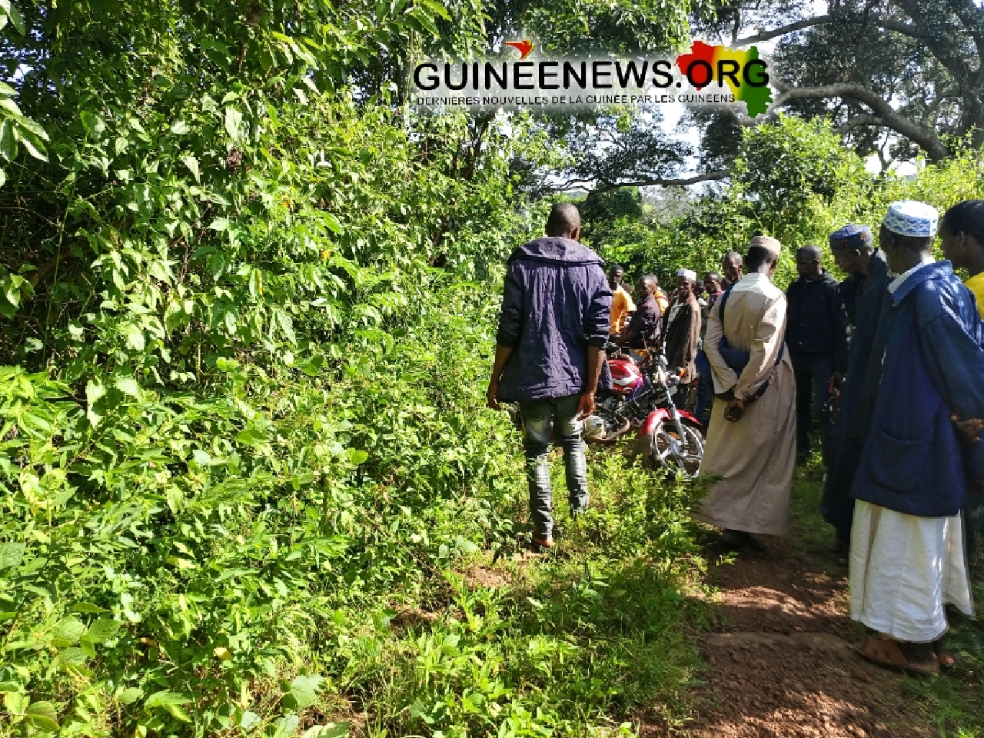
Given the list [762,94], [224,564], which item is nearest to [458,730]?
[224,564]

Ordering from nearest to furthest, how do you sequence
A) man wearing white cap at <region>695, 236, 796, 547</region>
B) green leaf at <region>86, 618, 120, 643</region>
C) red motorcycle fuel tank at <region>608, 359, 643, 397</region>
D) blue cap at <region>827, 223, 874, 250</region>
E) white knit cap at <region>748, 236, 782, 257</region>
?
green leaf at <region>86, 618, 120, 643</region> < man wearing white cap at <region>695, 236, 796, 547</region> < white knit cap at <region>748, 236, 782, 257</region> < blue cap at <region>827, 223, 874, 250</region> < red motorcycle fuel tank at <region>608, 359, 643, 397</region>

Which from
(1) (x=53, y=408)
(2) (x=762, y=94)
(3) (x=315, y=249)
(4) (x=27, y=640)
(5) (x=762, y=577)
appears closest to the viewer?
(4) (x=27, y=640)

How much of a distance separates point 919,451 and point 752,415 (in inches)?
49.0

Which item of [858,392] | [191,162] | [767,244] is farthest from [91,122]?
[767,244]

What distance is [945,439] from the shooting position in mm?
2773

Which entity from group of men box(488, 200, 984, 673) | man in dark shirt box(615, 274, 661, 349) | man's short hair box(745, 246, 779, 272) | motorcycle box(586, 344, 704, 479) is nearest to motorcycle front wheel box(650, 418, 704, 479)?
motorcycle box(586, 344, 704, 479)

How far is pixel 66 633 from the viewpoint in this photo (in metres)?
1.55

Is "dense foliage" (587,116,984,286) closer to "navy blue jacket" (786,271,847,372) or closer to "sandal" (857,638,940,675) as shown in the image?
"navy blue jacket" (786,271,847,372)

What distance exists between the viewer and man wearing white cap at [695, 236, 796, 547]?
3.90 meters

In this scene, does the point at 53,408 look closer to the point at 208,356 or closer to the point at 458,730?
the point at 208,356

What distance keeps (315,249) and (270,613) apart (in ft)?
4.25

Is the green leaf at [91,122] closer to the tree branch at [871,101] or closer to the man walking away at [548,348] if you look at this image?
the man walking away at [548,348]

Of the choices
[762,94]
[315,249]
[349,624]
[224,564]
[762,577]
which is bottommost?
[762,577]

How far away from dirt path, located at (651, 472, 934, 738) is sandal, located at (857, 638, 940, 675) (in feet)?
0.14
